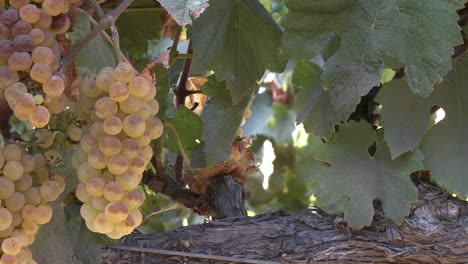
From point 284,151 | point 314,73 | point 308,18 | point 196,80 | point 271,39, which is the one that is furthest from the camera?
point 284,151

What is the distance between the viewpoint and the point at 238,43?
119 centimetres

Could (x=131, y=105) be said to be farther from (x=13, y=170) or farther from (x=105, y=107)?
(x=13, y=170)

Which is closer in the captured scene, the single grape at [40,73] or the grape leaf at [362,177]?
the single grape at [40,73]

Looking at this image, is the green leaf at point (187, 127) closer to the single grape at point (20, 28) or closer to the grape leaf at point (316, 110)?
the grape leaf at point (316, 110)

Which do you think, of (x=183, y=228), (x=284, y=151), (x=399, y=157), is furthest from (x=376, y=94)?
(x=284, y=151)

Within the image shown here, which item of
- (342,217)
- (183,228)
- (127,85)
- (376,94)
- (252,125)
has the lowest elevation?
(252,125)

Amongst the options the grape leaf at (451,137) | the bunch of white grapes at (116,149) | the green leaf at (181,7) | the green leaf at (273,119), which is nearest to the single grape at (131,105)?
the bunch of white grapes at (116,149)

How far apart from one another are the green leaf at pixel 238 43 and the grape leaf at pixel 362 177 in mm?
153

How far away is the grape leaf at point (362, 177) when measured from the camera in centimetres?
113

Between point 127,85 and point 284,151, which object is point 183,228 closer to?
point 127,85

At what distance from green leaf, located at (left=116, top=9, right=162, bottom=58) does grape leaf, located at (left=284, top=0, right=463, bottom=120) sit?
41cm

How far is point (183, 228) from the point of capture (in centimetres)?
121

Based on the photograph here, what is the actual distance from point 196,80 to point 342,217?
1.48ft

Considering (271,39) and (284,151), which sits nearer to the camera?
(271,39)
